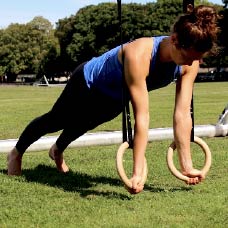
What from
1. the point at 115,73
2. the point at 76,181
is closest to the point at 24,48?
the point at 76,181

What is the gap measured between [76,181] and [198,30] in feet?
9.54

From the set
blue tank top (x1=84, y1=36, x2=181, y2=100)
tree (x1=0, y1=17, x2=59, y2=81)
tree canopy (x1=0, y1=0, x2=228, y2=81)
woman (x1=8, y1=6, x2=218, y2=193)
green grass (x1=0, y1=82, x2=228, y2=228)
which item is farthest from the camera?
tree (x1=0, y1=17, x2=59, y2=81)

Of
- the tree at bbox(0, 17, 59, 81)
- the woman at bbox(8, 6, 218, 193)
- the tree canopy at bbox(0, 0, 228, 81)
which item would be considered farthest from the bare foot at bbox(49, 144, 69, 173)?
the tree at bbox(0, 17, 59, 81)

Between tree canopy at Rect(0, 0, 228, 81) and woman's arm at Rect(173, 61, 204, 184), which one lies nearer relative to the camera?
woman's arm at Rect(173, 61, 204, 184)

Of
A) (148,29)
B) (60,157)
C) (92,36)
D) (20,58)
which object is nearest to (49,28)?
(20,58)

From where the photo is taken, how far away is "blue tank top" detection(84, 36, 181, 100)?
223 inches

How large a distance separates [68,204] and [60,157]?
181 cm

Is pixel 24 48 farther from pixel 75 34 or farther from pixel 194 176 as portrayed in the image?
pixel 194 176

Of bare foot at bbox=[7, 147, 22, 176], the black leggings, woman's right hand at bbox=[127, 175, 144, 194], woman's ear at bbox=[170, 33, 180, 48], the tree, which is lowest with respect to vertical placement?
the tree

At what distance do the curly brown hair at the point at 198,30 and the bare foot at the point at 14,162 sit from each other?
10.2 ft

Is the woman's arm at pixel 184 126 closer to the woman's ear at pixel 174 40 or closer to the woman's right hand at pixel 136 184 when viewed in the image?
the woman's ear at pixel 174 40

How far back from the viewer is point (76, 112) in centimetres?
651

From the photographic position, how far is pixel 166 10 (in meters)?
90.4

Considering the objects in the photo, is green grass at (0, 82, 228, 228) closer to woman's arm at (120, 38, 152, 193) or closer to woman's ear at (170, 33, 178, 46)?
woman's arm at (120, 38, 152, 193)
